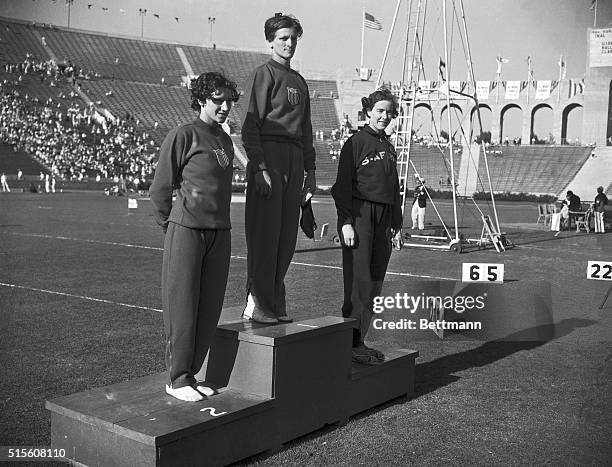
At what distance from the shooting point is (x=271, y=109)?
474 centimetres

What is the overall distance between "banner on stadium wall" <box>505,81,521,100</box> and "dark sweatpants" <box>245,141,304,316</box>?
66159 mm

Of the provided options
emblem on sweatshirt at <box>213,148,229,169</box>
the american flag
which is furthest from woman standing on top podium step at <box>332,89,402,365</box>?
the american flag

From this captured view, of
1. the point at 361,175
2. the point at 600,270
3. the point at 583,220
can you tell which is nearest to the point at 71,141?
the point at 583,220

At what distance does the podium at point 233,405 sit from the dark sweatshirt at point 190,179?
718 millimetres

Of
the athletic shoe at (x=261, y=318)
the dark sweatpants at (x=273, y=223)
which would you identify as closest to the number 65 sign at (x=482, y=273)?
the dark sweatpants at (x=273, y=223)

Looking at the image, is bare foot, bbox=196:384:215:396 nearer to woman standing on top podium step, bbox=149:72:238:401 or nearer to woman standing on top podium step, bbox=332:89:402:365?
woman standing on top podium step, bbox=149:72:238:401

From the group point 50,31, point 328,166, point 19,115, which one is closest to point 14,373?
point 19,115

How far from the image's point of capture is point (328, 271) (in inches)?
487

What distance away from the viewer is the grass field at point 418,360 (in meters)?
4.26

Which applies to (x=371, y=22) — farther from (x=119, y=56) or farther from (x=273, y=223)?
(x=119, y=56)

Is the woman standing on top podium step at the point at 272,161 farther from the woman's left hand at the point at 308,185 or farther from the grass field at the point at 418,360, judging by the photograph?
the grass field at the point at 418,360

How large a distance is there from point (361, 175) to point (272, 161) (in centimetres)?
74

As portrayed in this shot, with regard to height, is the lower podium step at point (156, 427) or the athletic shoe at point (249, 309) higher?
the athletic shoe at point (249, 309)

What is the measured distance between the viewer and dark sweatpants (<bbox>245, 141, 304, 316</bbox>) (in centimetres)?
466
